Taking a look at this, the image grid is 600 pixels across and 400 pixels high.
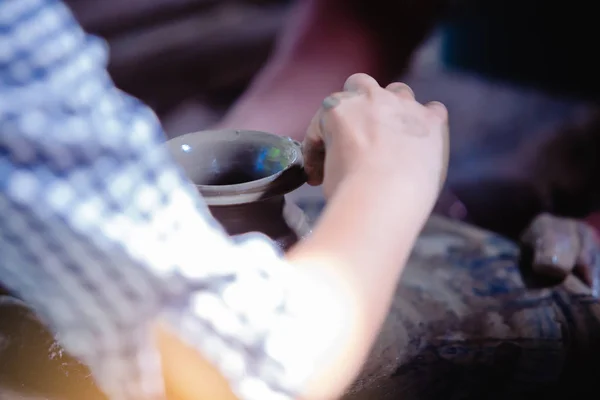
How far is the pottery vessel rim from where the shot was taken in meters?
0.65

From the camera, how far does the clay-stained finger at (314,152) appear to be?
674mm

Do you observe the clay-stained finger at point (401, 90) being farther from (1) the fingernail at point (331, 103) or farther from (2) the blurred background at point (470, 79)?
(2) the blurred background at point (470, 79)

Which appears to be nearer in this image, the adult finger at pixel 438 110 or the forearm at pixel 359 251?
the forearm at pixel 359 251

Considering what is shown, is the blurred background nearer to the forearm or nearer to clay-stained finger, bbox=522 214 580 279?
clay-stained finger, bbox=522 214 580 279

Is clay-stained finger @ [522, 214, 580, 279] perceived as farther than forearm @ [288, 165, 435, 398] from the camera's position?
Yes

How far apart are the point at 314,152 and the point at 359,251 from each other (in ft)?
0.53

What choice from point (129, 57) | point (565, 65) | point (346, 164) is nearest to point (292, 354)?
point (346, 164)

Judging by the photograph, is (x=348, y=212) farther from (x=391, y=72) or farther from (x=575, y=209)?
(x=575, y=209)

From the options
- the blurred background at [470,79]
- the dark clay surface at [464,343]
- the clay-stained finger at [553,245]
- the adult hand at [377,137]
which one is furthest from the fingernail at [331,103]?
the blurred background at [470,79]

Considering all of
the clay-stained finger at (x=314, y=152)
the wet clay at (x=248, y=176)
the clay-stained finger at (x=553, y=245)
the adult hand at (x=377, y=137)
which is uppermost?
the adult hand at (x=377, y=137)

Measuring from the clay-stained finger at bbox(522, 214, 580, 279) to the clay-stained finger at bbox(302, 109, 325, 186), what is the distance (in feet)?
1.55

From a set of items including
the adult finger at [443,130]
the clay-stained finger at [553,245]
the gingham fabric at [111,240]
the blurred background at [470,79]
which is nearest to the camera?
the gingham fabric at [111,240]

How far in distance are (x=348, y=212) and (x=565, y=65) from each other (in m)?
2.17

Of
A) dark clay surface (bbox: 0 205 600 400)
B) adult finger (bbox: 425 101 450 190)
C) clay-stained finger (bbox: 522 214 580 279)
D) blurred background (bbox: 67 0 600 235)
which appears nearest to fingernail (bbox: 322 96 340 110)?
adult finger (bbox: 425 101 450 190)
